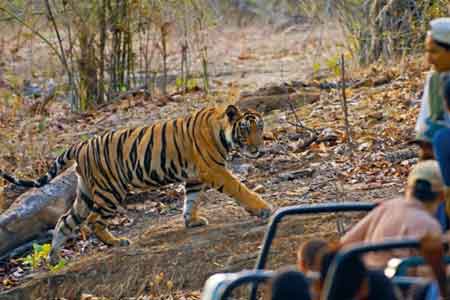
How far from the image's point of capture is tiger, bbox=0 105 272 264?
10.2 meters

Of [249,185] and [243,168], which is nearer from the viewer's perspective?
[249,185]

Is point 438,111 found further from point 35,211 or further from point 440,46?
point 35,211

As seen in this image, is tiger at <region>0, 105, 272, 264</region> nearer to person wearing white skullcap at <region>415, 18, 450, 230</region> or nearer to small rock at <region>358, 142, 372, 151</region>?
small rock at <region>358, 142, 372, 151</region>

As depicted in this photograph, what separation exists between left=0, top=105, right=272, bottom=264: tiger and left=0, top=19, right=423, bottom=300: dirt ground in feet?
0.82

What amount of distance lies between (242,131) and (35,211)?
2.09 m

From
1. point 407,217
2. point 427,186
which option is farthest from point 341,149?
point 407,217

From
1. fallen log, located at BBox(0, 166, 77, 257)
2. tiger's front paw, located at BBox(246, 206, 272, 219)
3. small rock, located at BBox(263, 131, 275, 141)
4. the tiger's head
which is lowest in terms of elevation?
fallen log, located at BBox(0, 166, 77, 257)

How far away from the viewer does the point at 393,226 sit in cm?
479

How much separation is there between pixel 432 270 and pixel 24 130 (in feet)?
37.5

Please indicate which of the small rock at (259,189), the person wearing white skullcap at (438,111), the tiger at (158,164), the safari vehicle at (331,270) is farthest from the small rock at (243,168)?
the safari vehicle at (331,270)

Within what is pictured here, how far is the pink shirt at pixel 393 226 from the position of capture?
468 cm

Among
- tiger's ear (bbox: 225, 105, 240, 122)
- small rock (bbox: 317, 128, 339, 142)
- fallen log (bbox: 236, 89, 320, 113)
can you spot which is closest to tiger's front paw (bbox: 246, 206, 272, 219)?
tiger's ear (bbox: 225, 105, 240, 122)

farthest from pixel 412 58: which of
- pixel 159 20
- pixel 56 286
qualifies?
pixel 56 286

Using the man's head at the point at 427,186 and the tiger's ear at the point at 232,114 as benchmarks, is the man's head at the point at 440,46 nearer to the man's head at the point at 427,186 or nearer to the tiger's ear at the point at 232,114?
the man's head at the point at 427,186
